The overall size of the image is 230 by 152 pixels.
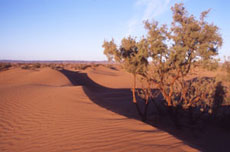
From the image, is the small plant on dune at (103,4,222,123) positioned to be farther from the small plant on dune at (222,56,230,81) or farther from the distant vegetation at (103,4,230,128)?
the small plant on dune at (222,56,230,81)

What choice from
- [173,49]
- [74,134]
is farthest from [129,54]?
[74,134]

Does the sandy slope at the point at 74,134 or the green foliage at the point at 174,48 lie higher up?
the green foliage at the point at 174,48

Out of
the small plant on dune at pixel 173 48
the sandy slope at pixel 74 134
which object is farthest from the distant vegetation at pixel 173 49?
the sandy slope at pixel 74 134

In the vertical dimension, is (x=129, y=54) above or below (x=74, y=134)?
above

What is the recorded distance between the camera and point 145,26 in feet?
21.7

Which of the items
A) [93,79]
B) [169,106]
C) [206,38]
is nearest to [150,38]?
[206,38]

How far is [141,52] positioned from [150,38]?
65 centimetres

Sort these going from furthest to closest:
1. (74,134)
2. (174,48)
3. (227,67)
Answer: (227,67) < (174,48) < (74,134)

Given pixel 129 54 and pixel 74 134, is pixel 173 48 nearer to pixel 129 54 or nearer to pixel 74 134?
pixel 129 54

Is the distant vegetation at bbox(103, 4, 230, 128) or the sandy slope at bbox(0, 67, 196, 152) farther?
the distant vegetation at bbox(103, 4, 230, 128)

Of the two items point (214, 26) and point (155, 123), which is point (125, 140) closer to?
point (155, 123)

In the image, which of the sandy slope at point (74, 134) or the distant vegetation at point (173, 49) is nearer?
the sandy slope at point (74, 134)

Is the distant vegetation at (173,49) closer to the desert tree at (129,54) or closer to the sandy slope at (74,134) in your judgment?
the desert tree at (129,54)

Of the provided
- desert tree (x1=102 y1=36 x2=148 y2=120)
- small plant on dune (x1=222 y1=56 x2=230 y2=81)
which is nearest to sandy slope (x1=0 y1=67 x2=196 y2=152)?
desert tree (x1=102 y1=36 x2=148 y2=120)
